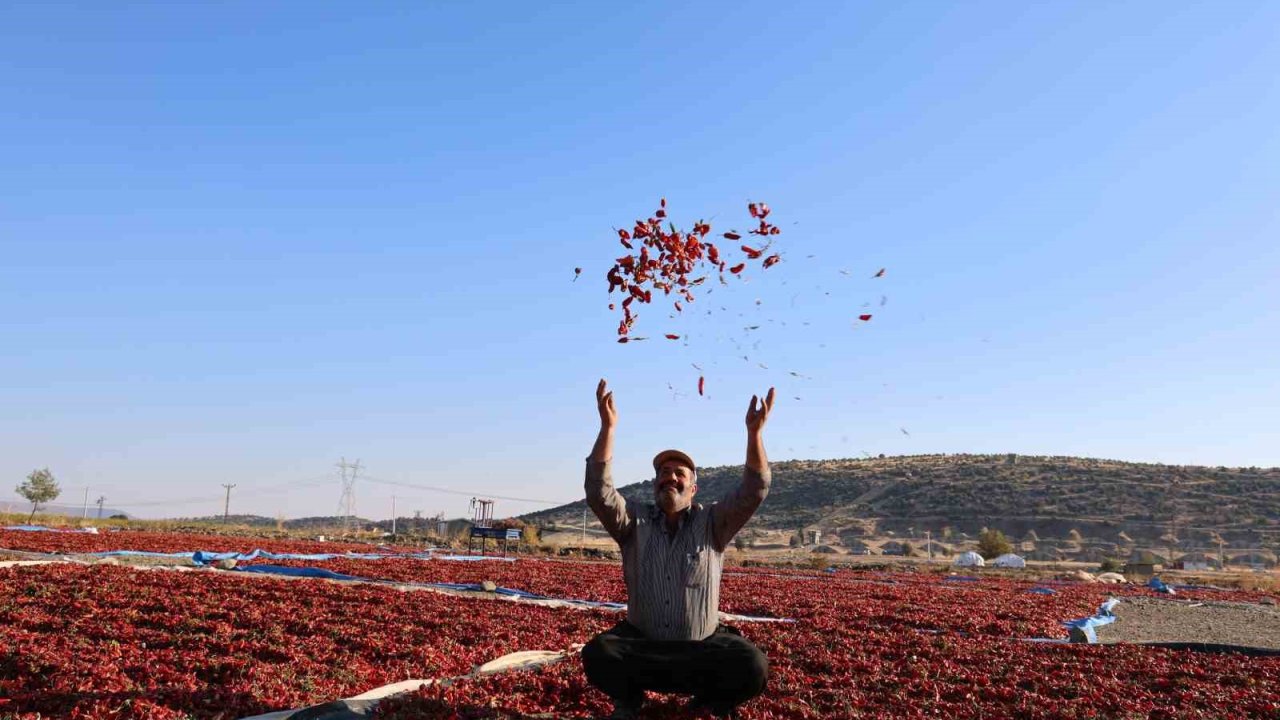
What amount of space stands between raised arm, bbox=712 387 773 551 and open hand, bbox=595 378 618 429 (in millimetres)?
1017

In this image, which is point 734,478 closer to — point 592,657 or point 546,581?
point 546,581

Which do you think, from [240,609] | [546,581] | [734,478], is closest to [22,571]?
[240,609]

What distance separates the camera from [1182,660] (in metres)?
11.7

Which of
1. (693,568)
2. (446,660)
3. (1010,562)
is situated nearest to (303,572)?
(446,660)

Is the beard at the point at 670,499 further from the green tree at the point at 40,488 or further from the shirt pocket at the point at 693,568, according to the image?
the green tree at the point at 40,488

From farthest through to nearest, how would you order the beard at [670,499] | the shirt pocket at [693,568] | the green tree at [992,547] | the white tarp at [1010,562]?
the green tree at [992,547]
the white tarp at [1010,562]
the beard at [670,499]
the shirt pocket at [693,568]

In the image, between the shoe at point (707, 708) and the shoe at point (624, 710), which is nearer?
the shoe at point (624, 710)

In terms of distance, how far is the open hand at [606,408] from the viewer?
6.30m

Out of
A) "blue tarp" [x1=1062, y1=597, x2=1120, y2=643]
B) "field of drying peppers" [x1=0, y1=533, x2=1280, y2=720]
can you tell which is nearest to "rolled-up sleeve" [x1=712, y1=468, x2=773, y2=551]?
"field of drying peppers" [x1=0, y1=533, x2=1280, y2=720]

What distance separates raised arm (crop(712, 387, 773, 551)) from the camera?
19.8 ft

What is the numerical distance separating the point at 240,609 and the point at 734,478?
10779cm

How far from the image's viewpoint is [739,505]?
20.1ft

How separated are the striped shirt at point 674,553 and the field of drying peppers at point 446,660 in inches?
34.3

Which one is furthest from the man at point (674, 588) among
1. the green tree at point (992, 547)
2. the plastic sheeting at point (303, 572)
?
the green tree at point (992, 547)
